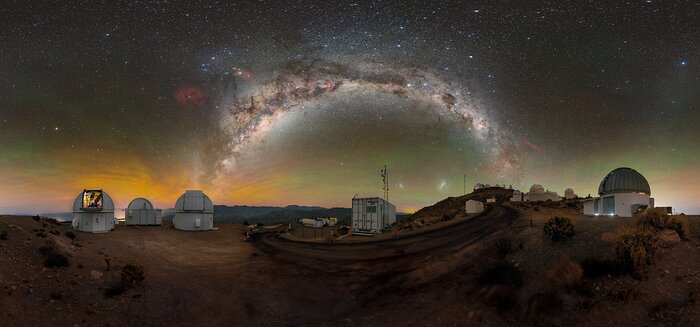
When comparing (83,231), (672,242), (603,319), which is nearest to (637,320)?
(603,319)

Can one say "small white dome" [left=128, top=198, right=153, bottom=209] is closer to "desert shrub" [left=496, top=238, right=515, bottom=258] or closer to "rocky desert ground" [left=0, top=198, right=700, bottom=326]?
"rocky desert ground" [left=0, top=198, right=700, bottom=326]

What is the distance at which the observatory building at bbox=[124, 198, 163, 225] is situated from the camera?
47.1 metres

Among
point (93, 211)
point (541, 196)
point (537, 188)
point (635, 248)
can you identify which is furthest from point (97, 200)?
point (537, 188)

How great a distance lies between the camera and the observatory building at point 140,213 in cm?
4709

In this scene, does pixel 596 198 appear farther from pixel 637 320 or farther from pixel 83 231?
pixel 83 231

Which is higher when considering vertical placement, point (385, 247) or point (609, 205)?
point (609, 205)

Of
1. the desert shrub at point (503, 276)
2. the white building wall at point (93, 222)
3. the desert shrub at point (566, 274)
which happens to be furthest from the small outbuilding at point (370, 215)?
the desert shrub at point (566, 274)

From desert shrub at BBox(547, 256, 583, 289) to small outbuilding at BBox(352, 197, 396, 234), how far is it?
27.5 m

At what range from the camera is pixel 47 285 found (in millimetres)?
14836

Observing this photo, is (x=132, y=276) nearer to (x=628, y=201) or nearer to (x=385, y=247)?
(x=385, y=247)

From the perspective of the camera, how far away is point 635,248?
52.5 ft

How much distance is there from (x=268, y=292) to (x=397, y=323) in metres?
6.50

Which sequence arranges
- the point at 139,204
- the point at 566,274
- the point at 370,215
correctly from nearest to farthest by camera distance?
the point at 566,274
the point at 370,215
the point at 139,204

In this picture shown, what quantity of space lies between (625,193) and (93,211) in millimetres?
48561
